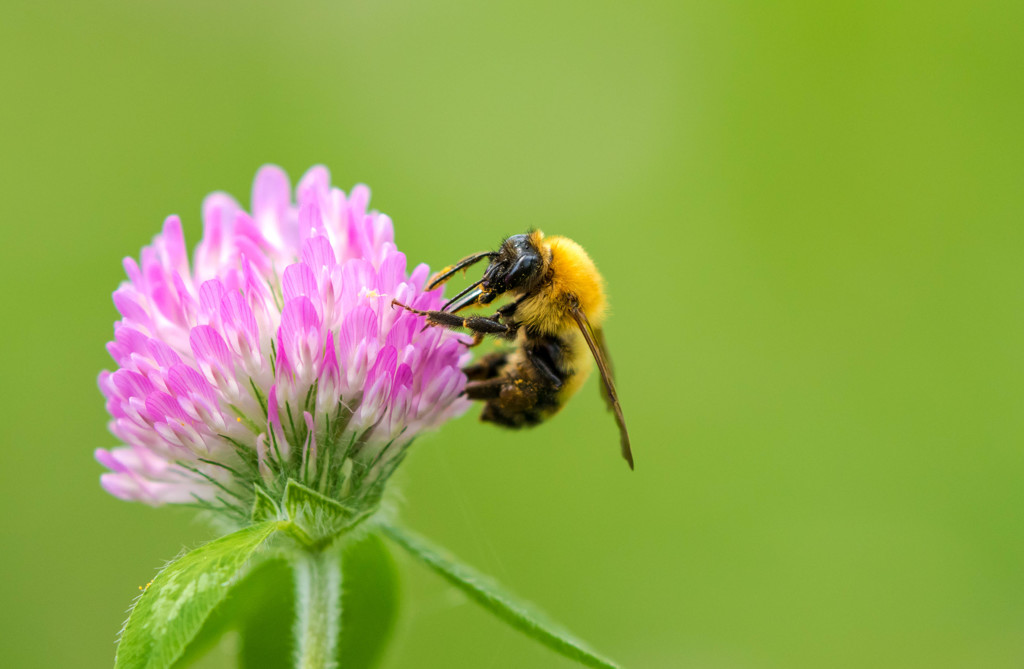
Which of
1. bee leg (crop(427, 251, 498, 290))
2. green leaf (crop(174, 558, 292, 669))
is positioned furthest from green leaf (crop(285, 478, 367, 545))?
bee leg (crop(427, 251, 498, 290))

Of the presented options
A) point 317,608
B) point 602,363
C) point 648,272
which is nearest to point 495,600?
point 317,608

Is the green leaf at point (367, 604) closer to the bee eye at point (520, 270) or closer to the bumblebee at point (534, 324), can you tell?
the bumblebee at point (534, 324)

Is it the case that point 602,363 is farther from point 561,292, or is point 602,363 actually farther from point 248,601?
point 248,601

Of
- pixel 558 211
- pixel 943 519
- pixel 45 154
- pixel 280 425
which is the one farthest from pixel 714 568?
pixel 45 154

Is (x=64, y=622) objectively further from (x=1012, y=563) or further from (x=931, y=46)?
(x=931, y=46)

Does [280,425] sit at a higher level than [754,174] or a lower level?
lower

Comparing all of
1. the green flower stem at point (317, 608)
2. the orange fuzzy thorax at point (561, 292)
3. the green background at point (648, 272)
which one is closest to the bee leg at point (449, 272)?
the orange fuzzy thorax at point (561, 292)
